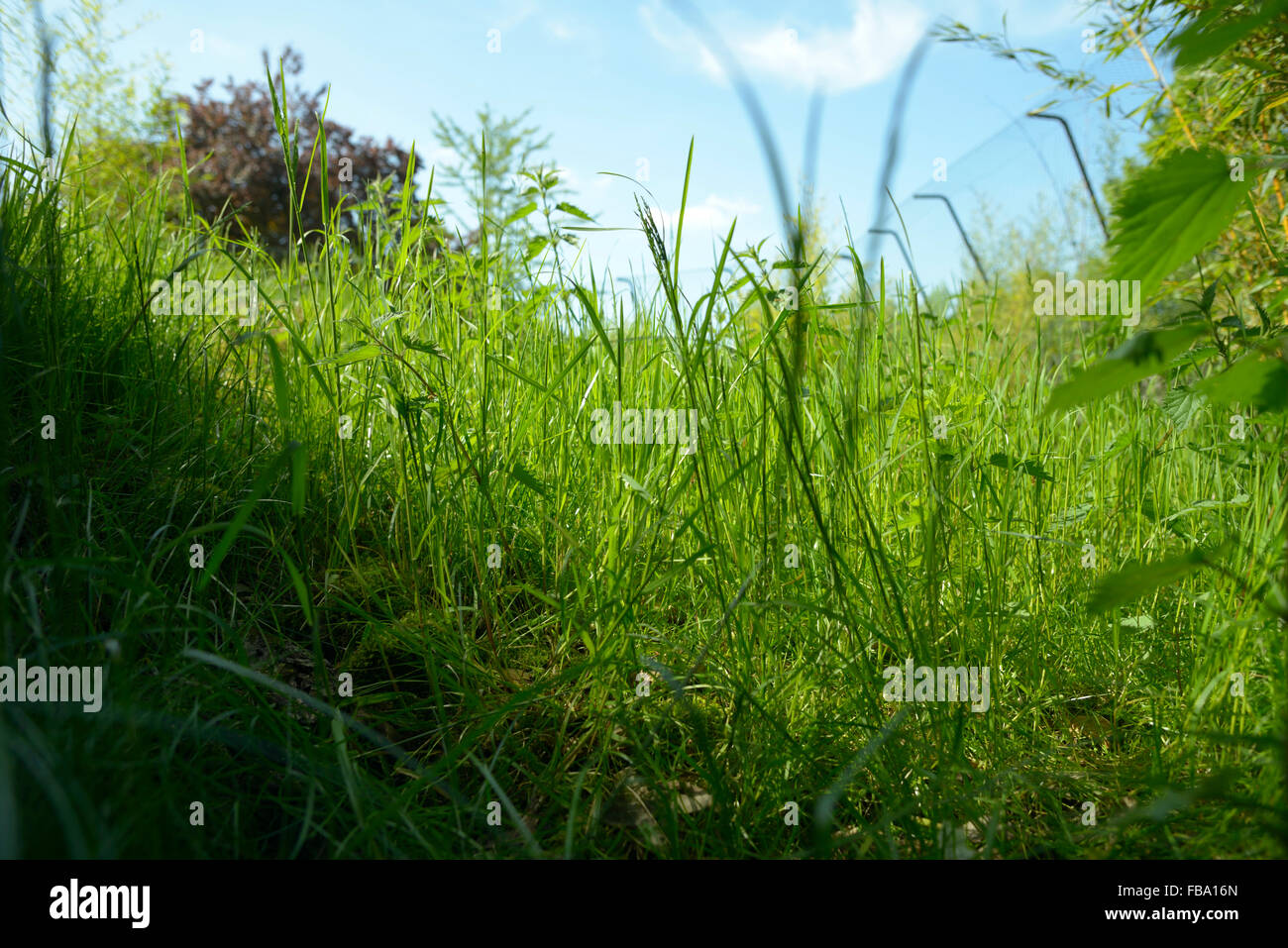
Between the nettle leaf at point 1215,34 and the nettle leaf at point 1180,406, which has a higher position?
the nettle leaf at point 1215,34

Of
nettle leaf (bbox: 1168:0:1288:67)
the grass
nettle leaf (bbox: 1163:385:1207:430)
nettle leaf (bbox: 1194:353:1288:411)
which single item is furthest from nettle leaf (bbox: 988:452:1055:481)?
nettle leaf (bbox: 1168:0:1288:67)

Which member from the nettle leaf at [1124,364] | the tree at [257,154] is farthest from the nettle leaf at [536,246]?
the tree at [257,154]

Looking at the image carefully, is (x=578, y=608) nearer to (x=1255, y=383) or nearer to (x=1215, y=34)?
(x=1255, y=383)

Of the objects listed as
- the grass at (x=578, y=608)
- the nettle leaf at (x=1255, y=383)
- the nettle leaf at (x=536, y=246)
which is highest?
the nettle leaf at (x=536, y=246)

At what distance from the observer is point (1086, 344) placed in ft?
5.51

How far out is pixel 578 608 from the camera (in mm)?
1361

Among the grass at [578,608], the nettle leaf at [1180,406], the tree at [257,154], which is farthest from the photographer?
the tree at [257,154]

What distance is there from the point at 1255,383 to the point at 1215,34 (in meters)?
0.31

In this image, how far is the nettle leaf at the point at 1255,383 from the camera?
67 centimetres

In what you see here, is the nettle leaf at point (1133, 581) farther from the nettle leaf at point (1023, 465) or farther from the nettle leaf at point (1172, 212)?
the nettle leaf at point (1023, 465)

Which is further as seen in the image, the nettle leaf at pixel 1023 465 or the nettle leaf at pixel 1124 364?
the nettle leaf at pixel 1023 465

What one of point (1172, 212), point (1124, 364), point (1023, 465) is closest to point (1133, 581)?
point (1124, 364)

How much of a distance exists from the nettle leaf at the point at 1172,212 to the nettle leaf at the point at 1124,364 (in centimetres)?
4
